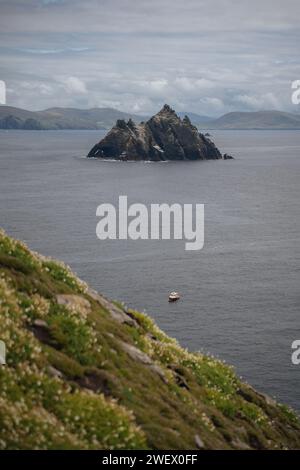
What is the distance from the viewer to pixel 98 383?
635 inches

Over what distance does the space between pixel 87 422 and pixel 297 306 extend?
79.6 metres

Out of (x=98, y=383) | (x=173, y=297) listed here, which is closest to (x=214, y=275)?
(x=173, y=297)

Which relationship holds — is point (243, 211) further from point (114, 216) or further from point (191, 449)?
point (191, 449)

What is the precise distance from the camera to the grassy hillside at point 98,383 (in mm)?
14078

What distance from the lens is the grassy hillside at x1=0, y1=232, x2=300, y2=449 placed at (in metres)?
14.1

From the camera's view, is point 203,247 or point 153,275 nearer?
point 153,275

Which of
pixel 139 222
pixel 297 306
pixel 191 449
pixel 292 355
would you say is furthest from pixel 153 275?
pixel 191 449

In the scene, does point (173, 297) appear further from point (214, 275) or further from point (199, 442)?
point (199, 442)

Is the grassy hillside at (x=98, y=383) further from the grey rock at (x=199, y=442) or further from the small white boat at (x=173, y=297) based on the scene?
the small white boat at (x=173, y=297)

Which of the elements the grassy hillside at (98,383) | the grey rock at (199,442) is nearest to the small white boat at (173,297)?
the grassy hillside at (98,383)

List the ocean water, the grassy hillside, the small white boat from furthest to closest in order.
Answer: the small white boat, the ocean water, the grassy hillside

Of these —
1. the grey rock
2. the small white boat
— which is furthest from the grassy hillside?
the small white boat

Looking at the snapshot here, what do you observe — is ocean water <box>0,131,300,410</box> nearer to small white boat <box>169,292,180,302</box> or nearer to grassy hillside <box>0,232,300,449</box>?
small white boat <box>169,292,180,302</box>

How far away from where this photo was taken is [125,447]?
1415 centimetres
